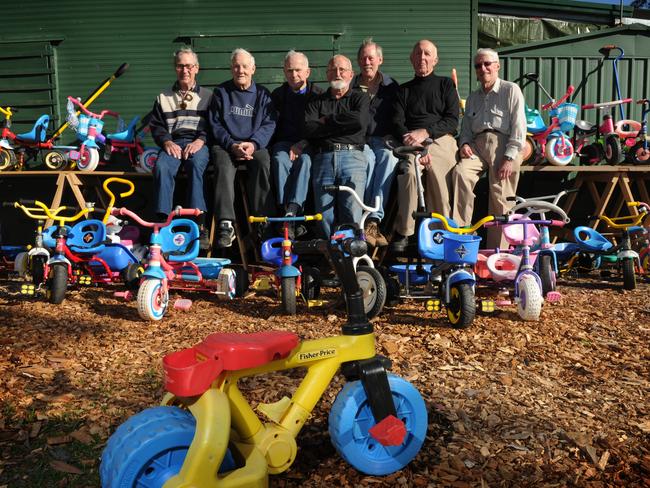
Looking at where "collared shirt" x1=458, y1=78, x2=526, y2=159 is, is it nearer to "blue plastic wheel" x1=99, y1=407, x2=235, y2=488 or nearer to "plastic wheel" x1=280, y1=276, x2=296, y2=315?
"plastic wheel" x1=280, y1=276, x2=296, y2=315

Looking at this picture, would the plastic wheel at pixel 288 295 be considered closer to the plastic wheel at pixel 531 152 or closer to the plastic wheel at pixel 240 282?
the plastic wheel at pixel 240 282

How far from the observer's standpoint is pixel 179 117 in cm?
576

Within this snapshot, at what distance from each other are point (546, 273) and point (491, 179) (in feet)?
4.52

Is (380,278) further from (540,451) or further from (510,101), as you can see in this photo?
(510,101)

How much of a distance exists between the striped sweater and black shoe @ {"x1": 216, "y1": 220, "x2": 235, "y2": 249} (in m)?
1.05

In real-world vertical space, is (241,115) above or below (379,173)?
above

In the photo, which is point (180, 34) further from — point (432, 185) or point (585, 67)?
point (585, 67)

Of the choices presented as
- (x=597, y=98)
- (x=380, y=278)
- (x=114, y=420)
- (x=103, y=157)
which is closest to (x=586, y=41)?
(x=597, y=98)

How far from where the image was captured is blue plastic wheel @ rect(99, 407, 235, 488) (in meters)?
1.48

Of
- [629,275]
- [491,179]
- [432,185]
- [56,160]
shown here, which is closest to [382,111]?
[432,185]

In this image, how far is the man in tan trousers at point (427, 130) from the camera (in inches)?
207

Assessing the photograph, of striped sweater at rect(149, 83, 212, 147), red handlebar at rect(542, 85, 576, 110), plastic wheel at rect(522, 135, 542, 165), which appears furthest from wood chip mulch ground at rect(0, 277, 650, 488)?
red handlebar at rect(542, 85, 576, 110)

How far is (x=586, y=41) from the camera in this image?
Answer: 24.6 ft

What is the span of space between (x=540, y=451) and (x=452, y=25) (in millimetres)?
6223
